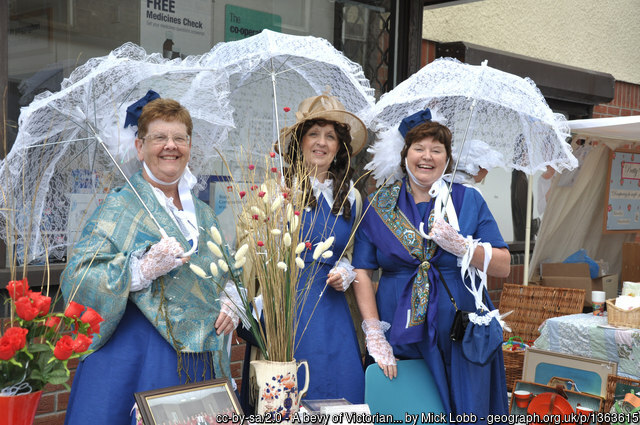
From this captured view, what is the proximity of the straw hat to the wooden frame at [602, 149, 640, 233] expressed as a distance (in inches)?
150

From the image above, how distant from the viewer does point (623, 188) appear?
6.31 meters

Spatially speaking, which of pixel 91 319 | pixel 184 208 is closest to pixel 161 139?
pixel 184 208

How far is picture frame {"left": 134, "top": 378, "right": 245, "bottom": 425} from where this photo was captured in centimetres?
194

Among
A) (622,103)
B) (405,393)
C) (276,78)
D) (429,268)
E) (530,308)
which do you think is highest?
(622,103)

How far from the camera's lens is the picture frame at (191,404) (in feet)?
6.36

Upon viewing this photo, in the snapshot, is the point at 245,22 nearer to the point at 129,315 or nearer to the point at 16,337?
the point at 129,315

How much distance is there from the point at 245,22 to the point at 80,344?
2948 mm

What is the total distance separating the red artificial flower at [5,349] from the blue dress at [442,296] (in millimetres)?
1427

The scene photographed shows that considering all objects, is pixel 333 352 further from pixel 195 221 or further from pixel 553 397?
pixel 553 397

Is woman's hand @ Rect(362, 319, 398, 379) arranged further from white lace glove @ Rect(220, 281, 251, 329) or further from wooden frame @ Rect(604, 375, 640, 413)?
wooden frame @ Rect(604, 375, 640, 413)

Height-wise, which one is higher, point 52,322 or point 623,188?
point 623,188

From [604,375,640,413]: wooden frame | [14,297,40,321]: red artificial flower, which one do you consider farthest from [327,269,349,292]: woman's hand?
[604,375,640,413]: wooden frame

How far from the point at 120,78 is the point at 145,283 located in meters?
0.73

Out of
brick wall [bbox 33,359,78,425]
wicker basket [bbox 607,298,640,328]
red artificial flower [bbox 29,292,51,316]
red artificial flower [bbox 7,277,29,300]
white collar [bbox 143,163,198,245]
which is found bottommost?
brick wall [bbox 33,359,78,425]
